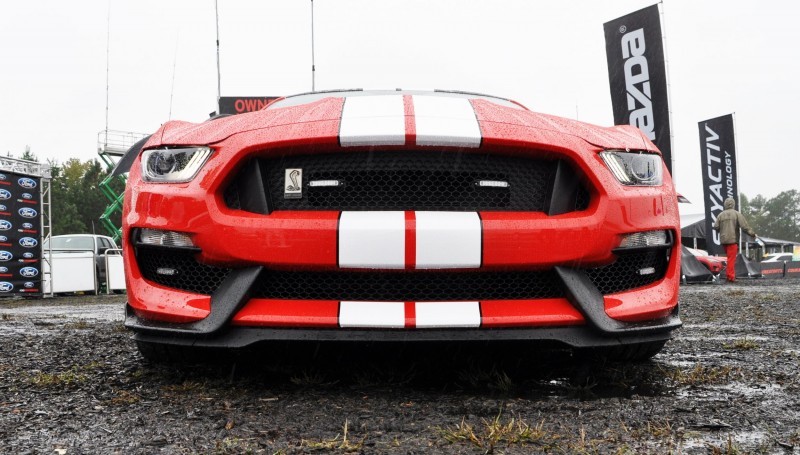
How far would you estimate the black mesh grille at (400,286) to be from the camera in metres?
2.04

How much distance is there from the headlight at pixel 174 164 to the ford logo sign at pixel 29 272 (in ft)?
36.0

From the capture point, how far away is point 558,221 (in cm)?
203

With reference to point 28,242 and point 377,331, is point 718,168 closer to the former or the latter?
point 28,242

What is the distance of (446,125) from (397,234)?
431mm

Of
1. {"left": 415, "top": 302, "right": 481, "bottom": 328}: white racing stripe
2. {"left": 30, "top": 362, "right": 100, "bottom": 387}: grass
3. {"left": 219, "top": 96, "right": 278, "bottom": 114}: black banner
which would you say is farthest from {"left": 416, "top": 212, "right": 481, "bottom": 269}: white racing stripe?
{"left": 219, "top": 96, "right": 278, "bottom": 114}: black banner

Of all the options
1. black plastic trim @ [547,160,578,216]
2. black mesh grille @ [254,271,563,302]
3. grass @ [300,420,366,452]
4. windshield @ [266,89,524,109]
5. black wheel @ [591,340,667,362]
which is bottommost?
grass @ [300,420,366,452]

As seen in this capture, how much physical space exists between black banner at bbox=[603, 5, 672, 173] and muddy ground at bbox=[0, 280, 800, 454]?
296 inches

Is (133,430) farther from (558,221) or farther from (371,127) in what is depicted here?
(558,221)

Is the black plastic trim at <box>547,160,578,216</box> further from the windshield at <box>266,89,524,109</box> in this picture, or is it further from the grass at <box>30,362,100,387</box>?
the grass at <box>30,362,100,387</box>

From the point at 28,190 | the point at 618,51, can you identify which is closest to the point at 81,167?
the point at 28,190

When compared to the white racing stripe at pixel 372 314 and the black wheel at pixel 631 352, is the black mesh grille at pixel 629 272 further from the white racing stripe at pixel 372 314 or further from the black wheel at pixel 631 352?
the white racing stripe at pixel 372 314

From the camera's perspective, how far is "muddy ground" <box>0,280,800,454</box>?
4.93 feet

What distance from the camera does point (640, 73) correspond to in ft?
33.0

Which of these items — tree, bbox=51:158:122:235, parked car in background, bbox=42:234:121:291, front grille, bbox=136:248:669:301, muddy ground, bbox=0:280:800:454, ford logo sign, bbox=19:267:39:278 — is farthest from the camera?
tree, bbox=51:158:122:235
